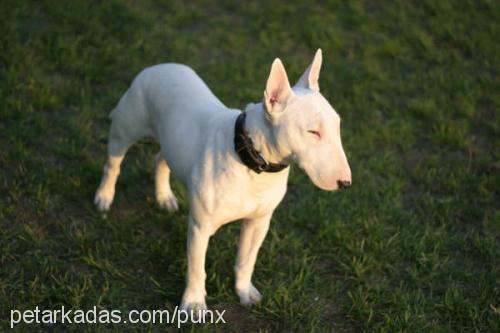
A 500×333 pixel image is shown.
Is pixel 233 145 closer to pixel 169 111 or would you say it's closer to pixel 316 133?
pixel 316 133

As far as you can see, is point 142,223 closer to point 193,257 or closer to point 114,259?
point 114,259

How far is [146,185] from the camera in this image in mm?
4742

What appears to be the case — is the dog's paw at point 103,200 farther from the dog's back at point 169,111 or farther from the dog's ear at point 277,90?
the dog's ear at point 277,90

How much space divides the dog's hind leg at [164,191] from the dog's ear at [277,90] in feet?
5.75

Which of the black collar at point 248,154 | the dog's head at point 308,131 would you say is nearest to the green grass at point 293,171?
the black collar at point 248,154

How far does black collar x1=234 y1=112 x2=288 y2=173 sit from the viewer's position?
115 inches

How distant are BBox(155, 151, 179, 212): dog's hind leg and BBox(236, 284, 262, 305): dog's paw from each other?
990 mm

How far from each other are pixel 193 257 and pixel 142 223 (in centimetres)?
104

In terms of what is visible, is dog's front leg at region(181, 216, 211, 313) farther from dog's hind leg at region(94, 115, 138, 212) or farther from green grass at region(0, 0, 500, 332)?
dog's hind leg at region(94, 115, 138, 212)

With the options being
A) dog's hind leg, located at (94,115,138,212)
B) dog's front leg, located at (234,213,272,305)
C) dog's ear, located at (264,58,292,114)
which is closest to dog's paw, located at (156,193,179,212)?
dog's hind leg, located at (94,115,138,212)

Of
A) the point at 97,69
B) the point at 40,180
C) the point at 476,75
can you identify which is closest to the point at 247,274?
the point at 40,180

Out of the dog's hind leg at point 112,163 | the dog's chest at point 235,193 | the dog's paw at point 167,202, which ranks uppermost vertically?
the dog's chest at point 235,193

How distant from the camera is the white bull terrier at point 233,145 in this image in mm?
2775

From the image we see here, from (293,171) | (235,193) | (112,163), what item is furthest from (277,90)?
(293,171)
